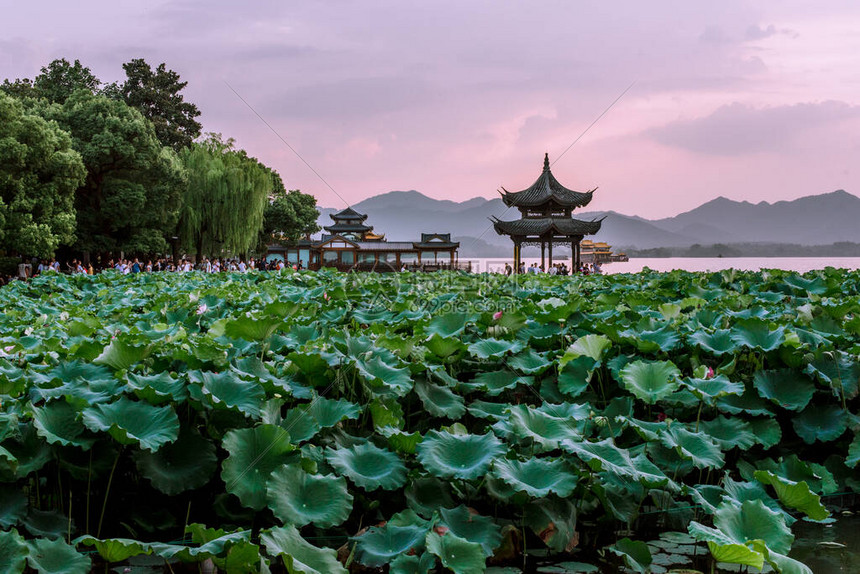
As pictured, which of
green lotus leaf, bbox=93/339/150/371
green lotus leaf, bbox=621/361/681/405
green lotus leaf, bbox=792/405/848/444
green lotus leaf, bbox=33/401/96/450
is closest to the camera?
green lotus leaf, bbox=33/401/96/450

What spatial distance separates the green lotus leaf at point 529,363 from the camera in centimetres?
314

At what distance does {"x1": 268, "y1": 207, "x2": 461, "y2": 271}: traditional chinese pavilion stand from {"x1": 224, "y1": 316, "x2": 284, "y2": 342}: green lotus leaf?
4088 cm

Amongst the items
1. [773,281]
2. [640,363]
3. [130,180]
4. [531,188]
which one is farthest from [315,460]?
[531,188]

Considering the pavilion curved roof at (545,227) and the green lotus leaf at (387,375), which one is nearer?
the green lotus leaf at (387,375)

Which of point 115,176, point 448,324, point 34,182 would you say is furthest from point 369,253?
point 448,324

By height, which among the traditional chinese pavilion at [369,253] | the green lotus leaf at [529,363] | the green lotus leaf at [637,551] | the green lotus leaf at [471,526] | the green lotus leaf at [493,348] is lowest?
the green lotus leaf at [637,551]

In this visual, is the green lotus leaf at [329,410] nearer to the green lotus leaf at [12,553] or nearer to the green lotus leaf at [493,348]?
the green lotus leaf at [12,553]

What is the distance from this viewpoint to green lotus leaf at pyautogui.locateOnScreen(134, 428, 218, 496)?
202cm

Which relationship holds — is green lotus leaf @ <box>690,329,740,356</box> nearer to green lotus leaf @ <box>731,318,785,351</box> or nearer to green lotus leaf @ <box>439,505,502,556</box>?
green lotus leaf @ <box>731,318,785,351</box>

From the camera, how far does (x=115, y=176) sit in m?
26.3

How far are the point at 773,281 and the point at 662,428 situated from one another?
526cm

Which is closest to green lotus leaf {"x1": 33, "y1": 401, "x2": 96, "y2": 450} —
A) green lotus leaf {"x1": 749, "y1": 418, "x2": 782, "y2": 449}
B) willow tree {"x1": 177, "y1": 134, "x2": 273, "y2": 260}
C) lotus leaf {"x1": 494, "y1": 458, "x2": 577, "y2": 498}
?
lotus leaf {"x1": 494, "y1": 458, "x2": 577, "y2": 498}

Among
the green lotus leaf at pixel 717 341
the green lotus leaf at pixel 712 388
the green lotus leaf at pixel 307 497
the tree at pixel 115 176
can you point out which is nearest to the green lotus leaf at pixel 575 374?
the green lotus leaf at pixel 712 388

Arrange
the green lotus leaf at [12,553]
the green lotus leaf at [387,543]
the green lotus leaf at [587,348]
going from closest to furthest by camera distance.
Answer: the green lotus leaf at [12,553] < the green lotus leaf at [387,543] < the green lotus leaf at [587,348]
